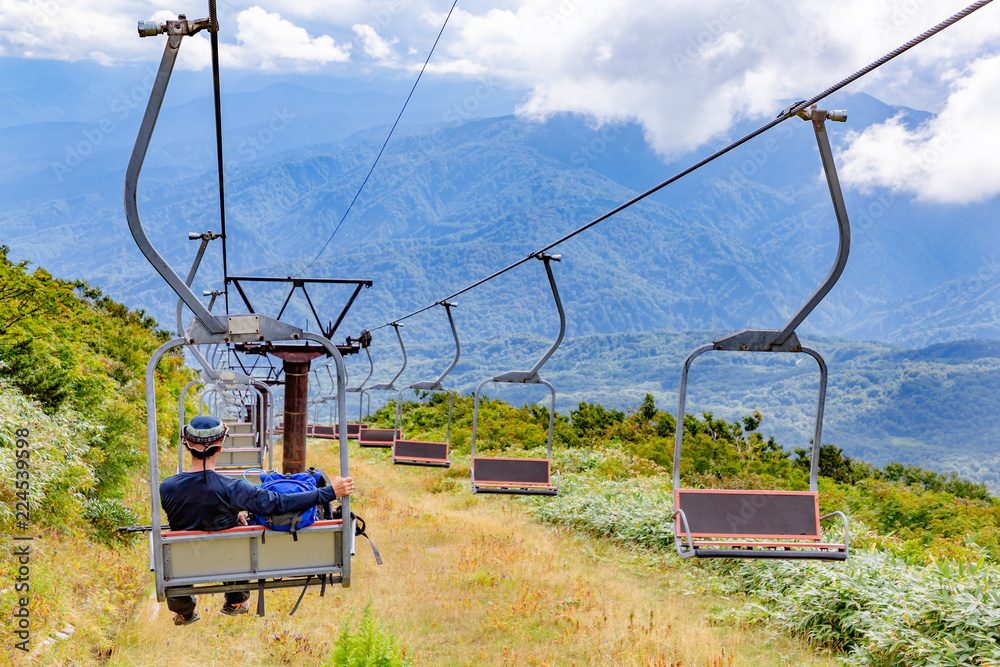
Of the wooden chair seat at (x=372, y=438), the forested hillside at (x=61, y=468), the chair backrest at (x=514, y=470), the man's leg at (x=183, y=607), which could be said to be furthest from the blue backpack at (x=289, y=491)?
the wooden chair seat at (x=372, y=438)

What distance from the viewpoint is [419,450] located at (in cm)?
1822

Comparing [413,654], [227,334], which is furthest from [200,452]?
[413,654]

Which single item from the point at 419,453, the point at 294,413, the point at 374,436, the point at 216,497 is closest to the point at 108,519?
the point at 294,413

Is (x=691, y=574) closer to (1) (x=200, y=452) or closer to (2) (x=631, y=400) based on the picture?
(1) (x=200, y=452)

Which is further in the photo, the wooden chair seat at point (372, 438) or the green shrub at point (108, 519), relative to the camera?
the wooden chair seat at point (372, 438)

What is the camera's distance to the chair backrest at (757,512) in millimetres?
7121

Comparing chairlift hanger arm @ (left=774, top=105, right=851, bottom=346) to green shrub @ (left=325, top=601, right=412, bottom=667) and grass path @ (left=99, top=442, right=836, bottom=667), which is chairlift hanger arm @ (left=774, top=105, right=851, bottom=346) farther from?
green shrub @ (left=325, top=601, right=412, bottom=667)

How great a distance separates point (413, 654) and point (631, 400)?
7519 inches

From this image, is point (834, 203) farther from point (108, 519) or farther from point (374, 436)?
point (374, 436)

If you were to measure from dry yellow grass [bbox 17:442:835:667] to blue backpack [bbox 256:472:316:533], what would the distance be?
2.99 metres

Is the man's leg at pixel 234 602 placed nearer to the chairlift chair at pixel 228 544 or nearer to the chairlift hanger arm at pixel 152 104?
the chairlift chair at pixel 228 544

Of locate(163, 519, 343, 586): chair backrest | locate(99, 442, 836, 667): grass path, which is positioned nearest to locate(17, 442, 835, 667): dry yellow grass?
locate(99, 442, 836, 667): grass path

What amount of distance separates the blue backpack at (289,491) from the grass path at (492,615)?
3019 mm

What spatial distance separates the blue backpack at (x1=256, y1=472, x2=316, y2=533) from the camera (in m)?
5.42
